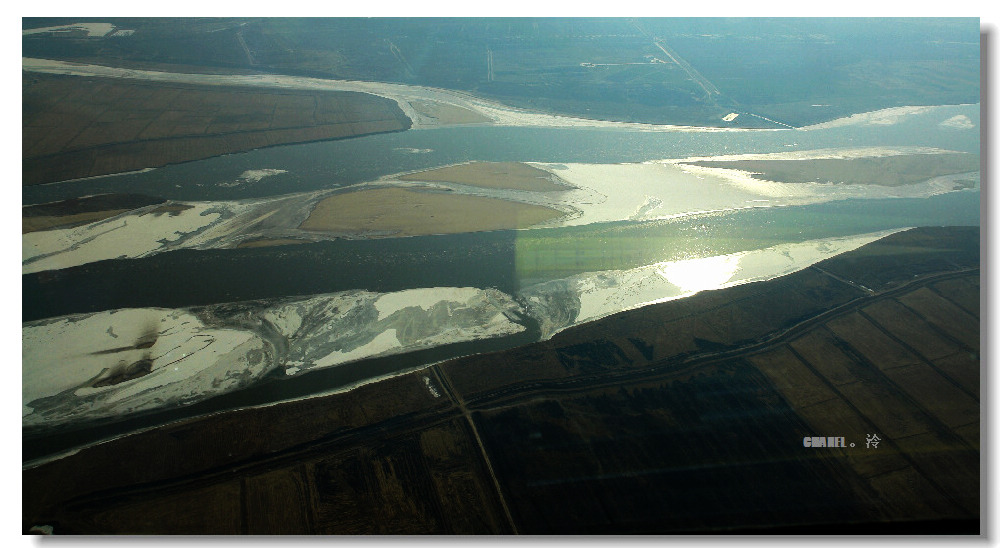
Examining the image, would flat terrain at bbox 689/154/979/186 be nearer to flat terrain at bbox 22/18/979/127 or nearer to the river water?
the river water

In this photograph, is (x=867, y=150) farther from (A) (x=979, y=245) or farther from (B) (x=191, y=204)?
(B) (x=191, y=204)

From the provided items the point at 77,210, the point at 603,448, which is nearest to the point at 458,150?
the point at 77,210

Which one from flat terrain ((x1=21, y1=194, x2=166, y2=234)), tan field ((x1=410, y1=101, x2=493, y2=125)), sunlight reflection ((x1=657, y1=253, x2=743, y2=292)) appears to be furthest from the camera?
tan field ((x1=410, y1=101, x2=493, y2=125))

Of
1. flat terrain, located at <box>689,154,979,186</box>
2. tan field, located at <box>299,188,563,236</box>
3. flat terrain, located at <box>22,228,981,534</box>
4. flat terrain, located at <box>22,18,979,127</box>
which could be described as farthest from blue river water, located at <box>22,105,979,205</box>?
flat terrain, located at <box>22,228,981,534</box>

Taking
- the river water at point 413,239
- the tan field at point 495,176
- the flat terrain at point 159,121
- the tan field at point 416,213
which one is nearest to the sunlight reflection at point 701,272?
the river water at point 413,239

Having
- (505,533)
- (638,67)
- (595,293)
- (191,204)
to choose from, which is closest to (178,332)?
(191,204)

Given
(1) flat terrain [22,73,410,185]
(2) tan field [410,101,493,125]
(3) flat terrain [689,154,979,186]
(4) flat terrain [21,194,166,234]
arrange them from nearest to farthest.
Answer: (4) flat terrain [21,194,166,234]
(1) flat terrain [22,73,410,185]
(3) flat terrain [689,154,979,186]
(2) tan field [410,101,493,125]

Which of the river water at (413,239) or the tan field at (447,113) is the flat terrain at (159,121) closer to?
the river water at (413,239)
